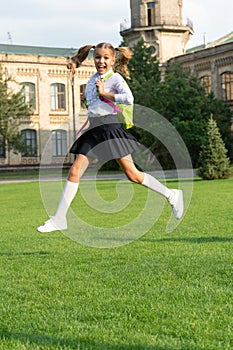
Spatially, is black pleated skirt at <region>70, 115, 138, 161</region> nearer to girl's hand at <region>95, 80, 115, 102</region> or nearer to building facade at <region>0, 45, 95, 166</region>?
girl's hand at <region>95, 80, 115, 102</region>

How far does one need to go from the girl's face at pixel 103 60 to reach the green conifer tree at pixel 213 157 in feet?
73.3

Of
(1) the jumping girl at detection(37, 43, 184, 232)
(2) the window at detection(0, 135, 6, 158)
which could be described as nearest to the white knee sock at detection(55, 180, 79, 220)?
(1) the jumping girl at detection(37, 43, 184, 232)

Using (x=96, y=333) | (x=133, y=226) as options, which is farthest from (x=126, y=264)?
(x=133, y=226)

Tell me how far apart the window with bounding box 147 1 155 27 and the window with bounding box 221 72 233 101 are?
8.31 meters

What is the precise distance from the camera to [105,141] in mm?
7031

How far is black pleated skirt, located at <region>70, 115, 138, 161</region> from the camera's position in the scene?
7016mm

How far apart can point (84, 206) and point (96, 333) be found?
13545mm

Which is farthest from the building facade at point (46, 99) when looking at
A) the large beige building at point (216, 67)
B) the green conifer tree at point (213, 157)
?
the green conifer tree at point (213, 157)

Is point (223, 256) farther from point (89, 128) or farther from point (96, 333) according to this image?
point (96, 333)

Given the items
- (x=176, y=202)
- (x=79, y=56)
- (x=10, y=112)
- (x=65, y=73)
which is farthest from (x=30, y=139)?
(x=176, y=202)

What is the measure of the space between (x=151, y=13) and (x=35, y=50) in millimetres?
12950

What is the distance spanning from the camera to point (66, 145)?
200ft

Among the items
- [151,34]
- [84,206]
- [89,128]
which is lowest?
[84,206]

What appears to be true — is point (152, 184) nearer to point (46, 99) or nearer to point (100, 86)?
point (100, 86)
